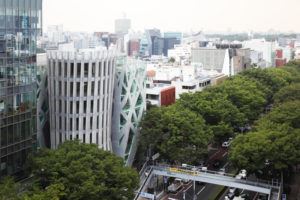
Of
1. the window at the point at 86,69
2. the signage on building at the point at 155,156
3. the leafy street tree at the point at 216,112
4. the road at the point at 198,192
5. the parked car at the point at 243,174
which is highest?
the window at the point at 86,69

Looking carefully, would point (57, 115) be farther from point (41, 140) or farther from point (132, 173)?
point (132, 173)

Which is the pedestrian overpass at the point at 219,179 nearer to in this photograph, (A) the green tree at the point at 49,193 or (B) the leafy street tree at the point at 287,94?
(A) the green tree at the point at 49,193

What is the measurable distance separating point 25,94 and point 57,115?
Result: 12348 mm

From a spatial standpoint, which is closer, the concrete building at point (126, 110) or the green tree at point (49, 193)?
the green tree at point (49, 193)

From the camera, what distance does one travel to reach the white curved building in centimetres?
6231

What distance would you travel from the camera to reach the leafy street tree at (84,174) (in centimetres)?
4450

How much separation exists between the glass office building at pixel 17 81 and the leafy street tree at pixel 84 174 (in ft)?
9.90

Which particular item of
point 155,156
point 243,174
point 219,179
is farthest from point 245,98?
point 219,179

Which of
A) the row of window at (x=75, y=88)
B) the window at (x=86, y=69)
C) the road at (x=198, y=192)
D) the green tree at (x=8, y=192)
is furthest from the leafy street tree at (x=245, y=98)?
the green tree at (x=8, y=192)

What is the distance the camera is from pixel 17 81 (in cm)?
5062

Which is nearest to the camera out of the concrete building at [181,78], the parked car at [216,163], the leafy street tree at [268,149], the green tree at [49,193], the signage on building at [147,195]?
the green tree at [49,193]

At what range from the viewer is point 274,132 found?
5984 centimetres

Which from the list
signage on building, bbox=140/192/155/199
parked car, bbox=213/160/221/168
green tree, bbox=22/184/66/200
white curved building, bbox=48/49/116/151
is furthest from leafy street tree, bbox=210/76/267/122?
green tree, bbox=22/184/66/200

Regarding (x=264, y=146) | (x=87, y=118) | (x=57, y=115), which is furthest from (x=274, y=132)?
(x=57, y=115)
